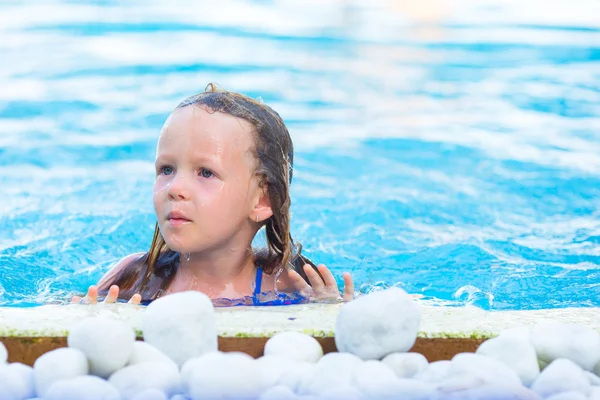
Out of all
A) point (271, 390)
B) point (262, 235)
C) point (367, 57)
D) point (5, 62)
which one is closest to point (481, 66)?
point (367, 57)

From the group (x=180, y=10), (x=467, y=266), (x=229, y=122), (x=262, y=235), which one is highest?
(x=180, y=10)

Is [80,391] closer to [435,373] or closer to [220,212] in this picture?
[435,373]

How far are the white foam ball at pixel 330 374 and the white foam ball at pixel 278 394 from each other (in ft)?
0.28

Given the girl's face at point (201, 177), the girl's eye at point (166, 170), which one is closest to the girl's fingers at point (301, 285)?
the girl's face at point (201, 177)

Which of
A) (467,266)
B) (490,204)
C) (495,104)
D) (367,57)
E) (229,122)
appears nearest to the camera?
(229,122)

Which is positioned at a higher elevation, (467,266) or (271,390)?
(271,390)

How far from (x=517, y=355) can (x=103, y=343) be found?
0.92 metres

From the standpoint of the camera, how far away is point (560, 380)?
2018mm

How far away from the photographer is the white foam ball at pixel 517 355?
2.10 metres

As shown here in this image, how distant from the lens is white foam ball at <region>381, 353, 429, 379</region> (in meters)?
2.10

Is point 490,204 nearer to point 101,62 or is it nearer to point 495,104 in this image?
point 495,104

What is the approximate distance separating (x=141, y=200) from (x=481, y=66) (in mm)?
4673

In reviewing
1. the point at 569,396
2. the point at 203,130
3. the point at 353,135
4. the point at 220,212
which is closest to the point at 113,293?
the point at 220,212

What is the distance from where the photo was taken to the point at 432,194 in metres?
5.59
